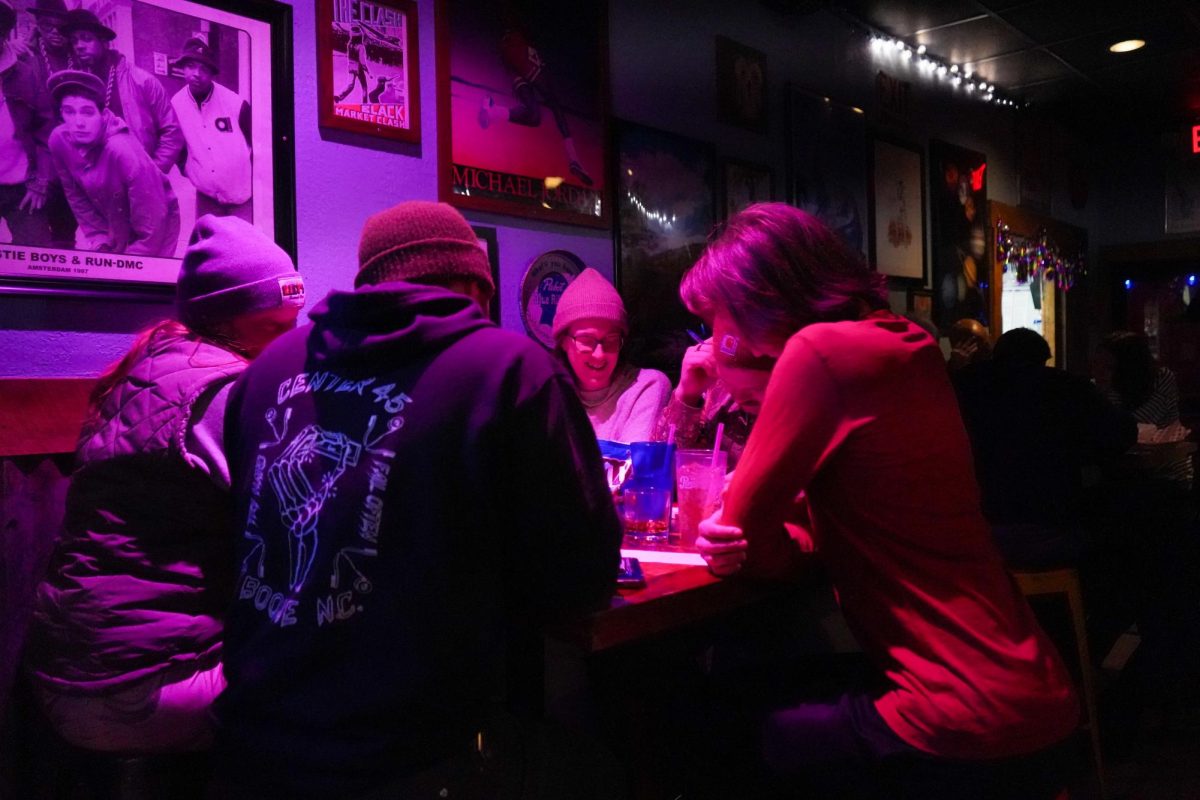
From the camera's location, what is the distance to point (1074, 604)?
2523mm

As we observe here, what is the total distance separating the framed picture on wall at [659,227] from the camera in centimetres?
335

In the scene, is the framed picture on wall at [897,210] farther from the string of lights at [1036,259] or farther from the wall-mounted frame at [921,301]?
the string of lights at [1036,259]

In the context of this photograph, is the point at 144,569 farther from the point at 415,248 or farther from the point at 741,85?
the point at 741,85

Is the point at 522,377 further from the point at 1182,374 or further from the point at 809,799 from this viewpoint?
the point at 1182,374

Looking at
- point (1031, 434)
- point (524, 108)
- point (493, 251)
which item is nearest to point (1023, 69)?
point (1031, 434)

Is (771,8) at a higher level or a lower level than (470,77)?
higher

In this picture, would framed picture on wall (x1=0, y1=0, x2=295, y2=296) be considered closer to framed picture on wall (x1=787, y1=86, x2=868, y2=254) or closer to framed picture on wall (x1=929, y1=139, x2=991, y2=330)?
framed picture on wall (x1=787, y1=86, x2=868, y2=254)

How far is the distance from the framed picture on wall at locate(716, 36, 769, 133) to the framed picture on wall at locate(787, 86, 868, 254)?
8.4 inches

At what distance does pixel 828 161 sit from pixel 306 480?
3732 millimetres

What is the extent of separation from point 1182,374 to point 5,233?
8.14m

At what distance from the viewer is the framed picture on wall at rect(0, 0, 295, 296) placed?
1.95m

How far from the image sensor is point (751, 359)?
72.0 inches

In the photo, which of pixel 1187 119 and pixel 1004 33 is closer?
pixel 1004 33

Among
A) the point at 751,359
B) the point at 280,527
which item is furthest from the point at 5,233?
the point at 751,359
